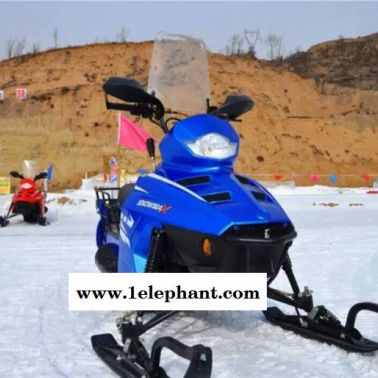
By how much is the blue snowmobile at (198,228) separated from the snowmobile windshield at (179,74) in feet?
1.03

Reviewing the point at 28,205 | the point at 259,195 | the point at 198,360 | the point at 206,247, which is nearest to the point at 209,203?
the point at 206,247

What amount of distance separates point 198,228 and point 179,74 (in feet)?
5.26

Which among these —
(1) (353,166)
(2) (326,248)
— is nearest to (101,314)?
(2) (326,248)

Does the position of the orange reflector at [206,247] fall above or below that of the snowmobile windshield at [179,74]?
below

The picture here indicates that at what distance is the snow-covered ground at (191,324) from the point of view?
2.83 meters

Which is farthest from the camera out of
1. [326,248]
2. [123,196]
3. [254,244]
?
[326,248]

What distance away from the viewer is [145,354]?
2699mm

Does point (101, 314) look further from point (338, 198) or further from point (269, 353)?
point (338, 198)

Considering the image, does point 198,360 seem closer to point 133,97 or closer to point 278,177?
point 133,97

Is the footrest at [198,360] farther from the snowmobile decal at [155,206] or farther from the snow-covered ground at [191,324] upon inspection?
the snowmobile decal at [155,206]

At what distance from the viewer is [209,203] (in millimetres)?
2756

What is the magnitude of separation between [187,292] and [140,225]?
544mm

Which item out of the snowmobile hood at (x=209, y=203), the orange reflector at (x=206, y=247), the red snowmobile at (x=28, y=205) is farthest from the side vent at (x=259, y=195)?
the red snowmobile at (x=28, y=205)

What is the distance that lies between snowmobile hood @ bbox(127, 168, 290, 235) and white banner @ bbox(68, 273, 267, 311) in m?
0.27
